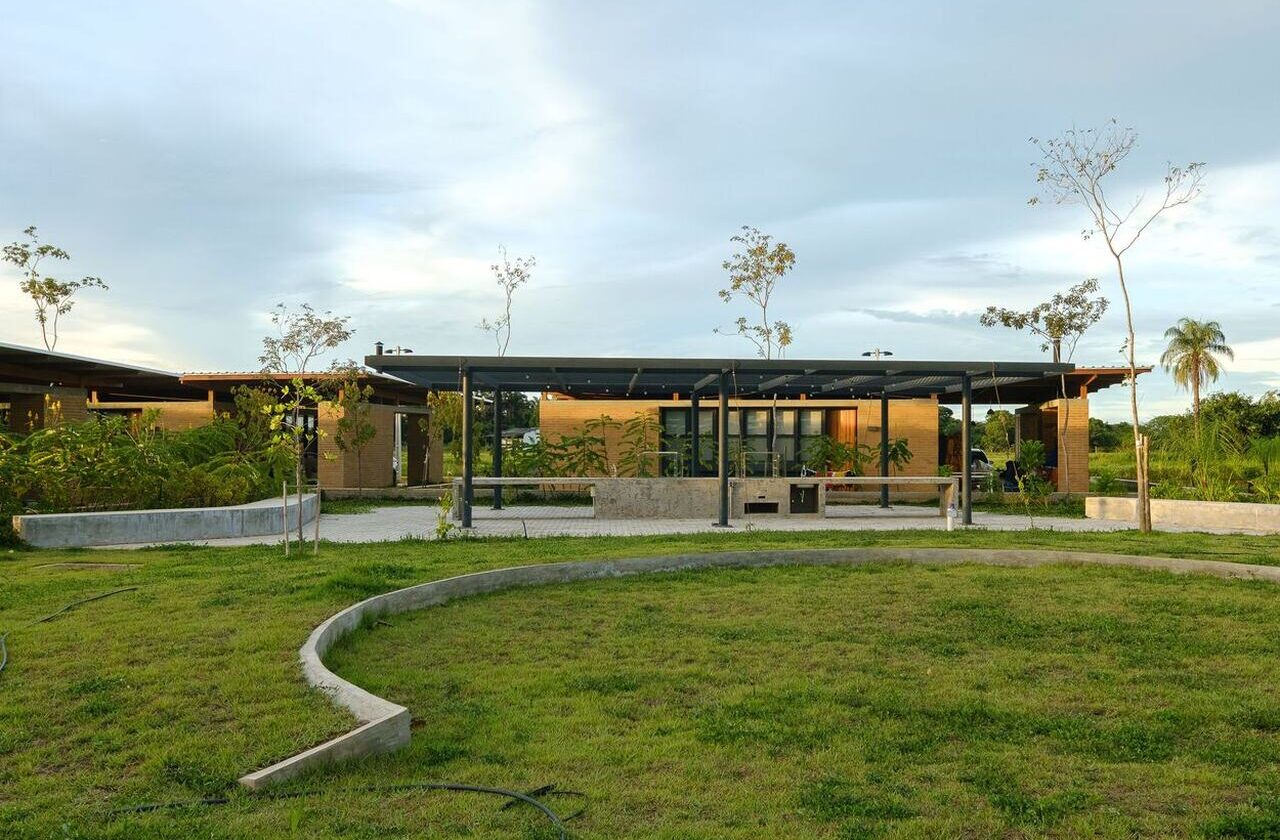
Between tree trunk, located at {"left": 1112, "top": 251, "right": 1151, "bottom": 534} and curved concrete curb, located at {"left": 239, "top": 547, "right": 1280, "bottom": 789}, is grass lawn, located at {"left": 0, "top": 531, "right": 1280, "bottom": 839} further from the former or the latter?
tree trunk, located at {"left": 1112, "top": 251, "right": 1151, "bottom": 534}

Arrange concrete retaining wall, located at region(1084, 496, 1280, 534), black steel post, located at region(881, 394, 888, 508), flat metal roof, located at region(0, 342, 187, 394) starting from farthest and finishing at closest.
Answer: black steel post, located at region(881, 394, 888, 508) → flat metal roof, located at region(0, 342, 187, 394) → concrete retaining wall, located at region(1084, 496, 1280, 534)

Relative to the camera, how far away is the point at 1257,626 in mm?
6895

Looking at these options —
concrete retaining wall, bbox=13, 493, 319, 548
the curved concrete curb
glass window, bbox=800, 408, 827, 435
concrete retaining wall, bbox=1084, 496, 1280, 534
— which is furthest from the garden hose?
glass window, bbox=800, 408, 827, 435

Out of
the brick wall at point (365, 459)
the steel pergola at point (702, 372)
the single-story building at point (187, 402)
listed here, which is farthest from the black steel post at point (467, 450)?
the brick wall at point (365, 459)

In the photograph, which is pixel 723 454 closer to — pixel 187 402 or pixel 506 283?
pixel 506 283

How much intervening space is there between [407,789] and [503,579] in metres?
4.96

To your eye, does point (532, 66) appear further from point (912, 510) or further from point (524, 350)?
point (524, 350)

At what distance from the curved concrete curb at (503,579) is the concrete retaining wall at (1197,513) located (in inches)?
259

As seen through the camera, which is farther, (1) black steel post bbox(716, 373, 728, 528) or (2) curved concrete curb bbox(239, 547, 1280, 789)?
(1) black steel post bbox(716, 373, 728, 528)

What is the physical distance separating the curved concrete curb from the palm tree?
37.8 metres

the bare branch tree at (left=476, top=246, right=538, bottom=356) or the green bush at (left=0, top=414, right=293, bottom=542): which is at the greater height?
the bare branch tree at (left=476, top=246, right=538, bottom=356)

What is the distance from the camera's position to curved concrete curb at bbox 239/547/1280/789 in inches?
155

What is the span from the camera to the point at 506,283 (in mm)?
25719

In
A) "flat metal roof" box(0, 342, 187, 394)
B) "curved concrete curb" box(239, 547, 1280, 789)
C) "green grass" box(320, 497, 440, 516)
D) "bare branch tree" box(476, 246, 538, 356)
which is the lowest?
"curved concrete curb" box(239, 547, 1280, 789)
